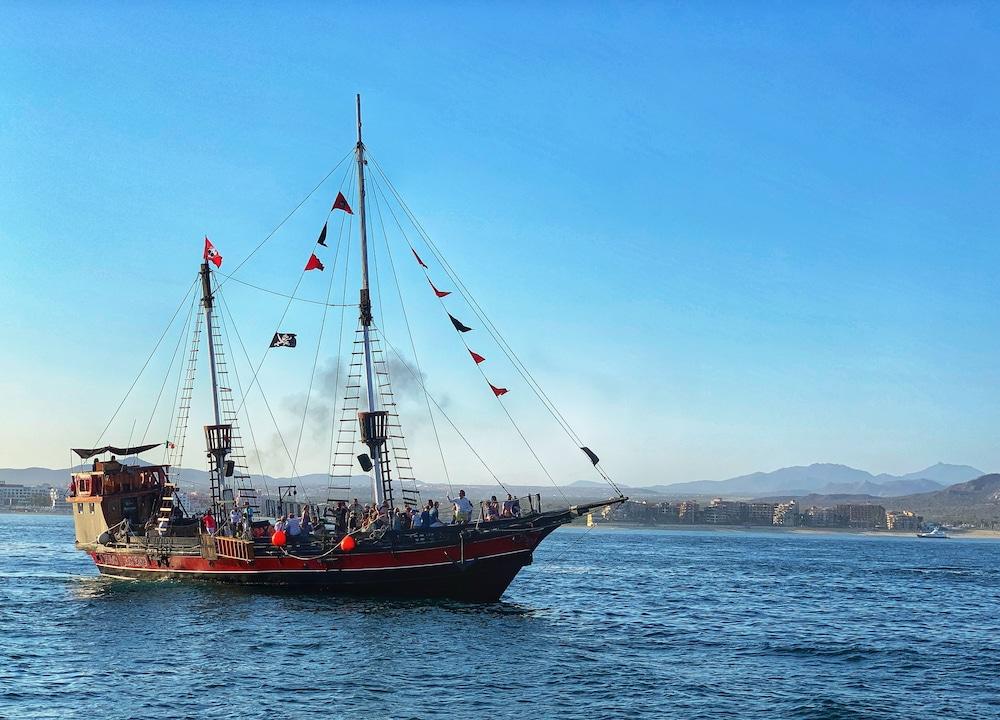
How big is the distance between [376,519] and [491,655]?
14094 millimetres

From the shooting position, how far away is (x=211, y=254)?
57312 mm

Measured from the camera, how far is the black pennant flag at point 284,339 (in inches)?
2034

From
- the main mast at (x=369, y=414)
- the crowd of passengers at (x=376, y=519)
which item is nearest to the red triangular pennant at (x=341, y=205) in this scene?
the main mast at (x=369, y=414)

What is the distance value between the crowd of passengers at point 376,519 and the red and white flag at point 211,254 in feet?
50.5

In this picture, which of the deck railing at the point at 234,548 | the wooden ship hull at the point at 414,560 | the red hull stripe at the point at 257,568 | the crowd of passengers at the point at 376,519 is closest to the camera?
the wooden ship hull at the point at 414,560

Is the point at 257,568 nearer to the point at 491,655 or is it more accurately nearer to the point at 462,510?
the point at 462,510

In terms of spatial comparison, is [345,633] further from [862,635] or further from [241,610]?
[862,635]

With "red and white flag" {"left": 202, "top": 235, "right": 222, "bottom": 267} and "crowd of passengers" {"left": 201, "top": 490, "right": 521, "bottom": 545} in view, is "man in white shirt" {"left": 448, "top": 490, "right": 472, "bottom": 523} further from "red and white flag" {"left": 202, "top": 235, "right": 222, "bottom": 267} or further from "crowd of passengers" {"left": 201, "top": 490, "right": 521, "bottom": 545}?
"red and white flag" {"left": 202, "top": 235, "right": 222, "bottom": 267}

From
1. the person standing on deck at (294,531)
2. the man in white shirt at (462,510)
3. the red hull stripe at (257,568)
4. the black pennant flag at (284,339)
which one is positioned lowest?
the red hull stripe at (257,568)

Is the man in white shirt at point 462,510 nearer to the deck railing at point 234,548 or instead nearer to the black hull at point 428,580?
the black hull at point 428,580

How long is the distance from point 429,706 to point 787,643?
→ 18648 millimetres

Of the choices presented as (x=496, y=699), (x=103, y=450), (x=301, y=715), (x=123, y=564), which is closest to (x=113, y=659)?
(x=301, y=715)

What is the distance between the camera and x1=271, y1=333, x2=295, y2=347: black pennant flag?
169 ft

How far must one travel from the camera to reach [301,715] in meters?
24.7
